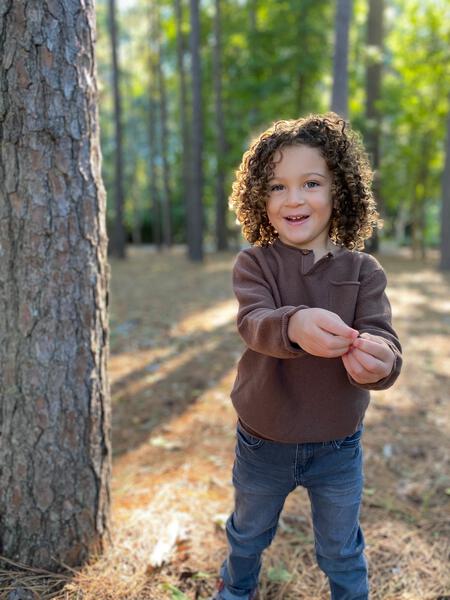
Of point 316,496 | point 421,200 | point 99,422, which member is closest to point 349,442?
point 316,496

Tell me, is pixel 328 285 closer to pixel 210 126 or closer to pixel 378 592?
pixel 378 592

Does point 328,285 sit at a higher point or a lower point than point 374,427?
higher

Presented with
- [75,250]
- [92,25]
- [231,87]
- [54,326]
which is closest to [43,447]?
[54,326]

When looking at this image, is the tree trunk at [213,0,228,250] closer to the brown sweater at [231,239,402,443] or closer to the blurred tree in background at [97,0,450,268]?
the blurred tree in background at [97,0,450,268]

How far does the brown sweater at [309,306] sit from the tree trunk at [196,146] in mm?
11391

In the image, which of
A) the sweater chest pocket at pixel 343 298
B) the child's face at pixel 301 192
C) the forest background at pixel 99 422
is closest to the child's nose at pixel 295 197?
the child's face at pixel 301 192

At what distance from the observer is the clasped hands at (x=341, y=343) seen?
1.33m

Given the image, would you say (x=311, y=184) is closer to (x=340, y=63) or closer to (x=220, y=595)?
(x=220, y=595)

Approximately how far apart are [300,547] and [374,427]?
1428mm

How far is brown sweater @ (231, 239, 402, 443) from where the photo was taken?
5.27ft

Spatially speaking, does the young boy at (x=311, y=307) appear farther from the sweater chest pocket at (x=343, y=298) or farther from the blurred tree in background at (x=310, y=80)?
the blurred tree in background at (x=310, y=80)

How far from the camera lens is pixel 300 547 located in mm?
2377

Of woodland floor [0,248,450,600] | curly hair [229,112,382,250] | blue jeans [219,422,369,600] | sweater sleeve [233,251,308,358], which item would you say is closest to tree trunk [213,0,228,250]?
woodland floor [0,248,450,600]

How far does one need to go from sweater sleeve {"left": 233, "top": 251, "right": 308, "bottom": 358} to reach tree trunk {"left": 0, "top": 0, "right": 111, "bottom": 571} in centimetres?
67
